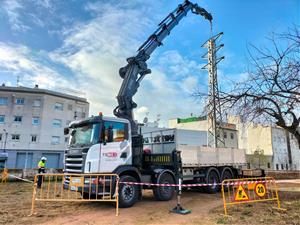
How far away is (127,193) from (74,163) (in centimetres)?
215

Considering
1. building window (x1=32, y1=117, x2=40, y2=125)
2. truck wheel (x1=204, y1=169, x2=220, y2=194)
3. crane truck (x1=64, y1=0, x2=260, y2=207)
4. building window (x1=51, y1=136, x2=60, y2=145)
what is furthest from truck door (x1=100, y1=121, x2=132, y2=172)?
building window (x1=32, y1=117, x2=40, y2=125)

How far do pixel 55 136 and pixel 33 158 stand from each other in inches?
174

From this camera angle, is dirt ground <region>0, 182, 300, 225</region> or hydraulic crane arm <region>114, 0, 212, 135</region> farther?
hydraulic crane arm <region>114, 0, 212, 135</region>

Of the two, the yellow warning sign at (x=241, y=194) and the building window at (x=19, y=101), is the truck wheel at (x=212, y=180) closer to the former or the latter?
the yellow warning sign at (x=241, y=194)

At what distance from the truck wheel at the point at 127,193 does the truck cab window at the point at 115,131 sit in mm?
1419

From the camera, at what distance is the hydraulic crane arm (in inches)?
423

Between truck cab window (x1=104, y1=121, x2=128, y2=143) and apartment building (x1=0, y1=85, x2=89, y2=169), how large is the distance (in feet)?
103

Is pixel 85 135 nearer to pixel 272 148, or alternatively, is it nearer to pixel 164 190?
pixel 164 190

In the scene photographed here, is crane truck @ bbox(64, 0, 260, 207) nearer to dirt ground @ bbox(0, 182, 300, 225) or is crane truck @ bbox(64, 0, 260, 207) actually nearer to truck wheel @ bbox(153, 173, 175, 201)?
truck wheel @ bbox(153, 173, 175, 201)

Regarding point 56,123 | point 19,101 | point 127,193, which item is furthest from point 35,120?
point 127,193

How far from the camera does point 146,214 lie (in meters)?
7.91

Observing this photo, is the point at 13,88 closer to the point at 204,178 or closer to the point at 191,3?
the point at 191,3

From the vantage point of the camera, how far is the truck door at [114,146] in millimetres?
8586

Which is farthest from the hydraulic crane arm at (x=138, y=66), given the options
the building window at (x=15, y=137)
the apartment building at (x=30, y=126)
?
the building window at (x=15, y=137)
